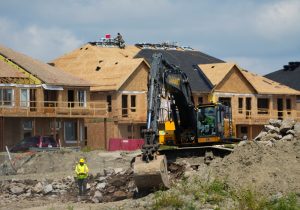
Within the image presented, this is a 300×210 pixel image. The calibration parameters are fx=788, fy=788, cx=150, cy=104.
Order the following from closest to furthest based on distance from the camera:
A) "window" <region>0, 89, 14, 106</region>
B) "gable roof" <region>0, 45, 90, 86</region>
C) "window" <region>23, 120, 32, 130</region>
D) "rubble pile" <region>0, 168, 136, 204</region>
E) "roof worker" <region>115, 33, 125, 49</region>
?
"rubble pile" <region>0, 168, 136, 204</region>
"window" <region>0, 89, 14, 106</region>
"window" <region>23, 120, 32, 130</region>
"gable roof" <region>0, 45, 90, 86</region>
"roof worker" <region>115, 33, 125, 49</region>

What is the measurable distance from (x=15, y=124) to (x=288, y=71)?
39.1 meters

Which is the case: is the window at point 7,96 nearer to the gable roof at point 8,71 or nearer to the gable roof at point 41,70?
the gable roof at point 8,71

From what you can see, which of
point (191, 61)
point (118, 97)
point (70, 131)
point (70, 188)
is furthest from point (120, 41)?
point (70, 188)

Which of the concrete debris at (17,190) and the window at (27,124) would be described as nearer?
the concrete debris at (17,190)

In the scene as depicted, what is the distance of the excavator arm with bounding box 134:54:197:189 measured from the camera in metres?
23.8

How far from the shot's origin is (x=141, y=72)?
63.3m

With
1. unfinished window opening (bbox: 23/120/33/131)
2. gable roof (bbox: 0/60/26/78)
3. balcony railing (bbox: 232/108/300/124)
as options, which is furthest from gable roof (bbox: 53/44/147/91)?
balcony railing (bbox: 232/108/300/124)

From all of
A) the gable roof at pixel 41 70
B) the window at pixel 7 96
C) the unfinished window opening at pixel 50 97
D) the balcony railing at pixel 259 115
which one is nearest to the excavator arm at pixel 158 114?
the window at pixel 7 96

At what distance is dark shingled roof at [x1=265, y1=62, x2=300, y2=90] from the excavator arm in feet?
164

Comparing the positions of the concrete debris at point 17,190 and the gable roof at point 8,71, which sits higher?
the gable roof at point 8,71

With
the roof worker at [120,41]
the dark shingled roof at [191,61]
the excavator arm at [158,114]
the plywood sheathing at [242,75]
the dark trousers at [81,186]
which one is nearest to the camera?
the excavator arm at [158,114]

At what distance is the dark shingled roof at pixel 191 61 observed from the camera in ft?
218

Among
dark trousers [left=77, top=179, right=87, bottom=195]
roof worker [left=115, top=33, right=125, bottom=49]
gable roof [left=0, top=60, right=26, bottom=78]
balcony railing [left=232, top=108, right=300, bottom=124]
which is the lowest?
dark trousers [left=77, top=179, right=87, bottom=195]

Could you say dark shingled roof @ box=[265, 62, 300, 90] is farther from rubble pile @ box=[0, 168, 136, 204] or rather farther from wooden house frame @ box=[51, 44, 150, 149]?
rubble pile @ box=[0, 168, 136, 204]
